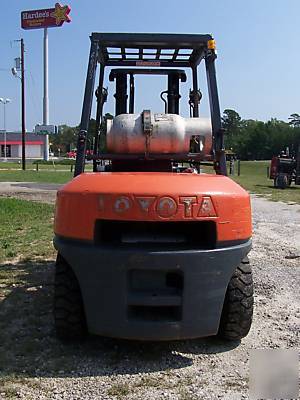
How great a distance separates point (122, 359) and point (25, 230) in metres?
6.43

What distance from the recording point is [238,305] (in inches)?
164

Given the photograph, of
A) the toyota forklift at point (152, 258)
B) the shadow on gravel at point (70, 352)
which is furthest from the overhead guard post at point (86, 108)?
the shadow on gravel at point (70, 352)

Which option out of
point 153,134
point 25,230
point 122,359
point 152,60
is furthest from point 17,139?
point 122,359

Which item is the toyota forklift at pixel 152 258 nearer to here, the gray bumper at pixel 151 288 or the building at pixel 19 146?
the gray bumper at pixel 151 288

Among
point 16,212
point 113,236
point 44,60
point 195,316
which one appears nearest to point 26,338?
point 113,236

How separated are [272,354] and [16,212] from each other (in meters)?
9.30

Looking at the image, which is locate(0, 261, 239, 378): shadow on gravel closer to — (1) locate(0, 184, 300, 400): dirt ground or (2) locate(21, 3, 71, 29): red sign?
(1) locate(0, 184, 300, 400): dirt ground

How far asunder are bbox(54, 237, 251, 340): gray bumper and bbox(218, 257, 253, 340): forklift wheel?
265mm

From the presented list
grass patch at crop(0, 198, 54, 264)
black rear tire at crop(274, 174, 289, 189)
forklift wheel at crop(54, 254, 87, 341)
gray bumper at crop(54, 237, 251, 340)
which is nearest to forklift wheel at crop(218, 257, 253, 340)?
gray bumper at crop(54, 237, 251, 340)

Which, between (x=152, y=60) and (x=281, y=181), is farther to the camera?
(x=281, y=181)

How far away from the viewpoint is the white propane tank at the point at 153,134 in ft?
15.5

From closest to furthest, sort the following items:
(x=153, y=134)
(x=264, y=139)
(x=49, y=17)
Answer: (x=153, y=134) < (x=49, y=17) < (x=264, y=139)

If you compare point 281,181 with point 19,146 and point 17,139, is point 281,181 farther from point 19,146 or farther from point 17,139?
point 17,139

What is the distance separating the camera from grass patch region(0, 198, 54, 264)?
7945mm
